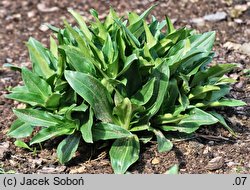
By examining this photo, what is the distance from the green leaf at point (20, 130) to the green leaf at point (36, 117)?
19cm

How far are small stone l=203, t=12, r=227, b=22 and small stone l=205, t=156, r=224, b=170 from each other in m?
2.68

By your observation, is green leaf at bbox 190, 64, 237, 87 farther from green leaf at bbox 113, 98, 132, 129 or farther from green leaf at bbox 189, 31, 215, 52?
green leaf at bbox 113, 98, 132, 129

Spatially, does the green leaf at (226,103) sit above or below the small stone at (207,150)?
above

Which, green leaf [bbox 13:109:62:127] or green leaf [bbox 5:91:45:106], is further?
green leaf [bbox 5:91:45:106]

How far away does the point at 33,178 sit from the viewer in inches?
163

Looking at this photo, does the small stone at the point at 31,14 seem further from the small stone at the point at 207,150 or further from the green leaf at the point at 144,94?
the small stone at the point at 207,150

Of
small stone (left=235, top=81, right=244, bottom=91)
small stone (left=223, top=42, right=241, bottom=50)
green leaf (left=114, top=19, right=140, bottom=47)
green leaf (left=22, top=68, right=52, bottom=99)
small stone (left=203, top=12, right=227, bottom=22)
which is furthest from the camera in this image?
small stone (left=203, top=12, right=227, bottom=22)

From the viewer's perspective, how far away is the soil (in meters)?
4.35

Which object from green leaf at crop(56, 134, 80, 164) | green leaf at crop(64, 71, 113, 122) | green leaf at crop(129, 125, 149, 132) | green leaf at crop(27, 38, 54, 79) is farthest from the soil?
green leaf at crop(27, 38, 54, 79)

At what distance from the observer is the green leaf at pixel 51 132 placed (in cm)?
430

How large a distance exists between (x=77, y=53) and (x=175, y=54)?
2.52 ft

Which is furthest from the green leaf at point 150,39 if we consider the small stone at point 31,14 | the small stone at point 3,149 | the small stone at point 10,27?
the small stone at point 31,14

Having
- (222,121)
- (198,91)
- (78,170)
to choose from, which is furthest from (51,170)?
(222,121)

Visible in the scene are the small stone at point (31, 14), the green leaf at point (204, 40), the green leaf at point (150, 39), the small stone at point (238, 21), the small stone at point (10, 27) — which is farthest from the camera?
the small stone at point (31, 14)
